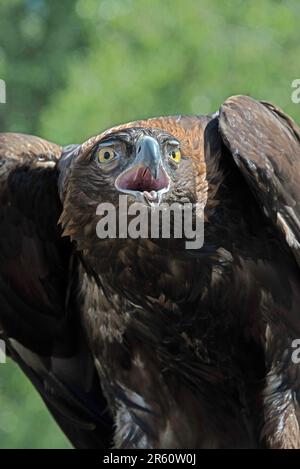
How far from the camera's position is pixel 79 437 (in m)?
5.45

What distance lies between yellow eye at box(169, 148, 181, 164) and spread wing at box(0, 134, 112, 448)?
0.72 m

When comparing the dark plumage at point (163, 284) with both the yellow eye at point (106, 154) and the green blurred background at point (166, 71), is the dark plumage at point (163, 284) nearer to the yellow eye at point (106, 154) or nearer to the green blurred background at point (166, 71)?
the yellow eye at point (106, 154)

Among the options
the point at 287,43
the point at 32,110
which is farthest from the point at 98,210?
the point at 32,110

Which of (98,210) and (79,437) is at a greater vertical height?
(98,210)

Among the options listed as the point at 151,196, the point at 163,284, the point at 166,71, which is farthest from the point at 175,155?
the point at 166,71

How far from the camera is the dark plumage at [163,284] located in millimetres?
4258

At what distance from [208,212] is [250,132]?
0.34 meters

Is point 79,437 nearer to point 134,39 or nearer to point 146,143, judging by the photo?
point 146,143

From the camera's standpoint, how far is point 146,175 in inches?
156

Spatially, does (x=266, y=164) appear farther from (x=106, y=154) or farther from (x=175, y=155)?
(x=106, y=154)

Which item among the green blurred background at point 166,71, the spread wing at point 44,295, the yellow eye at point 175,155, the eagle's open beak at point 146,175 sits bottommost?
the spread wing at point 44,295

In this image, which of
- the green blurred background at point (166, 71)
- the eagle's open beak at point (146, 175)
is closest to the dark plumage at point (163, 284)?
the eagle's open beak at point (146, 175)

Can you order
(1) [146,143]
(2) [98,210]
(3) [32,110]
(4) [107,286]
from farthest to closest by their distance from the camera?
(3) [32,110] < (4) [107,286] < (2) [98,210] < (1) [146,143]

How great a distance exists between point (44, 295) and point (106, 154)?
1.15 meters
